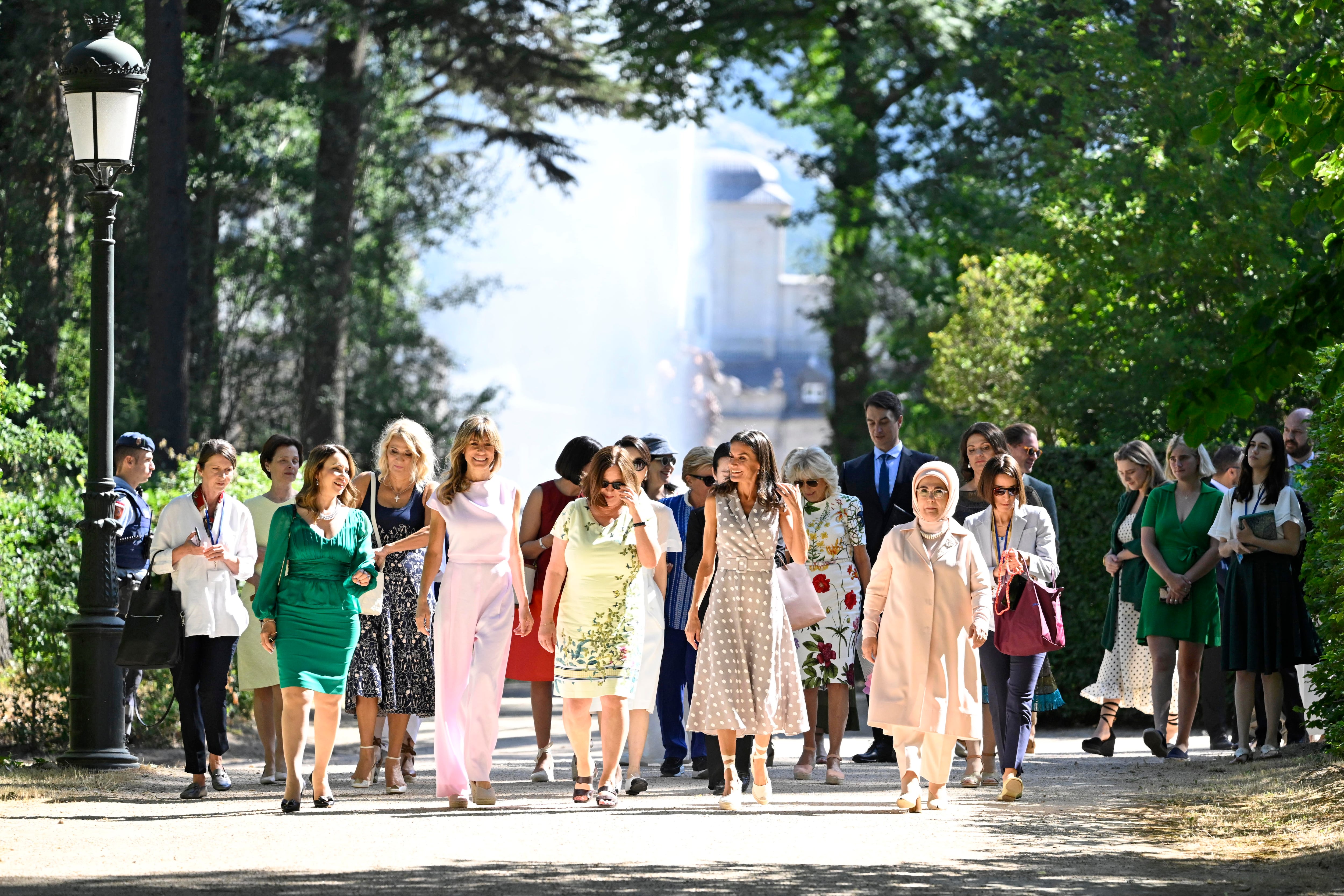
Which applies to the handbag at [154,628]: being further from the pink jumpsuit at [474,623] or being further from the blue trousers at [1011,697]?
the blue trousers at [1011,697]

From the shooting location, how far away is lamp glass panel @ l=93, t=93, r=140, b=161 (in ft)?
37.3

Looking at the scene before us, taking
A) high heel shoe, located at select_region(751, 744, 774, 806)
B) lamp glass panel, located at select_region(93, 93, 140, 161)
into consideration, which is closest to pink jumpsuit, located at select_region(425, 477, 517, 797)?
high heel shoe, located at select_region(751, 744, 774, 806)

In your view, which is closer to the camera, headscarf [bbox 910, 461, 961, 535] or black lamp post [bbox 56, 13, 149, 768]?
headscarf [bbox 910, 461, 961, 535]

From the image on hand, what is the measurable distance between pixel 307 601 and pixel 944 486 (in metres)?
3.21

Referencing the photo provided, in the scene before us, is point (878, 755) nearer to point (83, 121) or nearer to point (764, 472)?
point (764, 472)

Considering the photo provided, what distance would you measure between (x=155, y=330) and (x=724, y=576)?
38.3ft

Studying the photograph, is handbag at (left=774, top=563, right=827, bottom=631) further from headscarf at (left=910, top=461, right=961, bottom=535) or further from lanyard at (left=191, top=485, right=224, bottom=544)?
lanyard at (left=191, top=485, right=224, bottom=544)

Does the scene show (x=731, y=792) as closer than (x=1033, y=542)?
Yes

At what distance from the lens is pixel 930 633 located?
29.7ft

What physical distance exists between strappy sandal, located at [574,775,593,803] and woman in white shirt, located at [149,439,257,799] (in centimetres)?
204

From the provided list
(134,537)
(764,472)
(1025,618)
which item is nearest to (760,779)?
(764,472)

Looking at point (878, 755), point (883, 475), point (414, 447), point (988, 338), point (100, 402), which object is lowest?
point (878, 755)

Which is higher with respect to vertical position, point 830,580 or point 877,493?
point 877,493

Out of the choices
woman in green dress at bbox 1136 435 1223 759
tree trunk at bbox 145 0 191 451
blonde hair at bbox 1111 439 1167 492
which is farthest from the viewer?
tree trunk at bbox 145 0 191 451
